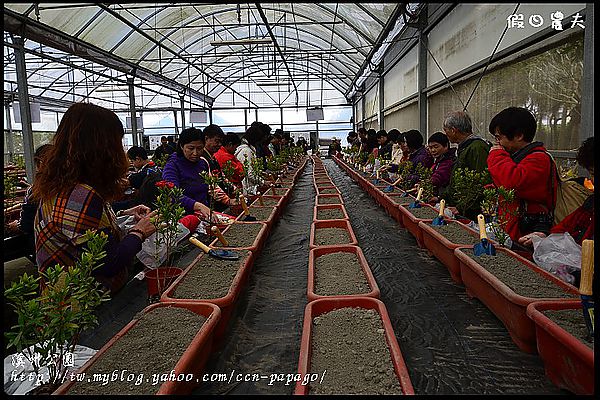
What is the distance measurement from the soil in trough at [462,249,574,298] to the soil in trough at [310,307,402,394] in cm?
57

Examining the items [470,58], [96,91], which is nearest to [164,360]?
[470,58]

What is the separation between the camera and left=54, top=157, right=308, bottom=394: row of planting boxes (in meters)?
1.20

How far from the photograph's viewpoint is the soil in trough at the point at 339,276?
1.88m

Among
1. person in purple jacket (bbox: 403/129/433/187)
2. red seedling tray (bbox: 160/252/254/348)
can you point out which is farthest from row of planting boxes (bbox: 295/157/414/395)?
person in purple jacket (bbox: 403/129/433/187)

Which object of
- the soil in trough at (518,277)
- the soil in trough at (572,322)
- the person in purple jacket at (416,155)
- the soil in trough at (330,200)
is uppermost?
the person in purple jacket at (416,155)

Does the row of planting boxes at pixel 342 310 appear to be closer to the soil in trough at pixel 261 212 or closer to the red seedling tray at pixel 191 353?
the red seedling tray at pixel 191 353

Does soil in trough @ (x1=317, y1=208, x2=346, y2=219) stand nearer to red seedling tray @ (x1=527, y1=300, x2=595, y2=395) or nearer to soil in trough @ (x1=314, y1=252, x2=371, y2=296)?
soil in trough @ (x1=314, y1=252, x2=371, y2=296)

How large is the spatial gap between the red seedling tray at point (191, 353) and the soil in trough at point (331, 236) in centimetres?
117

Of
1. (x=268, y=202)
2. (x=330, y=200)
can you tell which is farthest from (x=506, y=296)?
(x=330, y=200)

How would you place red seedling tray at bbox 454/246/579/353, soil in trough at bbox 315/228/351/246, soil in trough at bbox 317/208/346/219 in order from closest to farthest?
1. red seedling tray at bbox 454/246/579/353
2. soil in trough at bbox 315/228/351/246
3. soil in trough at bbox 317/208/346/219

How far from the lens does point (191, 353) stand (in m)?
1.27

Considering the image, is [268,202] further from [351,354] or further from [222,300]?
[351,354]

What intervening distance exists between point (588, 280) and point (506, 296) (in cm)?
38

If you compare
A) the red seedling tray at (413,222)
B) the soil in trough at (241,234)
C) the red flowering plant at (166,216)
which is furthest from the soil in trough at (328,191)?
the red flowering plant at (166,216)
